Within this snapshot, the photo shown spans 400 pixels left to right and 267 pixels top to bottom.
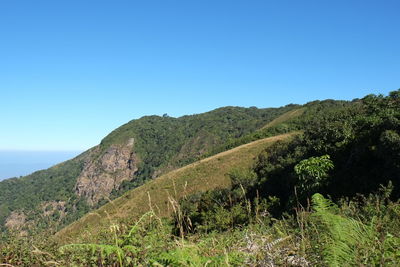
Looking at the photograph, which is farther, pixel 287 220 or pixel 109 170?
pixel 109 170

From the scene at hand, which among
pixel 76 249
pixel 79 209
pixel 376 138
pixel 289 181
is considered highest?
pixel 76 249

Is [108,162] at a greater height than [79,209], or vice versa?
[108,162]

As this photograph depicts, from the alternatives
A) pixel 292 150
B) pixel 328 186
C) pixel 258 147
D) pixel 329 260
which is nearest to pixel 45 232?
pixel 329 260

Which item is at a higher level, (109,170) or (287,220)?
(109,170)

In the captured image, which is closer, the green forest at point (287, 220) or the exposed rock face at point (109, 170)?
the green forest at point (287, 220)

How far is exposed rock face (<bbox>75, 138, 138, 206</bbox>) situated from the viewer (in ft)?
574

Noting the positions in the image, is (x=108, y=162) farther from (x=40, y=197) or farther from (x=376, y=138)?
(x=376, y=138)

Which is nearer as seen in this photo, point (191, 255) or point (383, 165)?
point (191, 255)

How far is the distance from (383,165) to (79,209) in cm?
15468

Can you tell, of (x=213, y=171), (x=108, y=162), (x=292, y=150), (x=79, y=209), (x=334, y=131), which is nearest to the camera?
(x=334, y=131)

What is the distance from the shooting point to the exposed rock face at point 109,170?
574ft

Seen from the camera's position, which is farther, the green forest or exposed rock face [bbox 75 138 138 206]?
exposed rock face [bbox 75 138 138 206]

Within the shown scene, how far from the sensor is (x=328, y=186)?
20.9 m

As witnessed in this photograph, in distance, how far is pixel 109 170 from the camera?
183m
